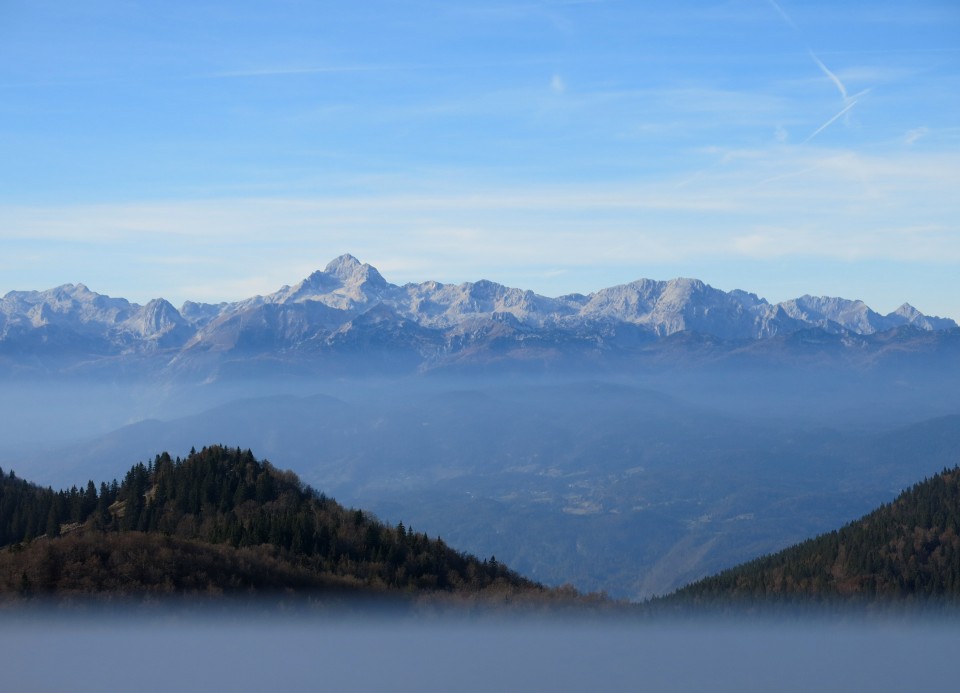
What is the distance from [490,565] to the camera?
172 m

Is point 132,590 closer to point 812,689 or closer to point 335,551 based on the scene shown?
point 335,551

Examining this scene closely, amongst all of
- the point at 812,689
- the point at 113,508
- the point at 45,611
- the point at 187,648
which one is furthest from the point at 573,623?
the point at 113,508

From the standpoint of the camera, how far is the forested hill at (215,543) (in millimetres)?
109188

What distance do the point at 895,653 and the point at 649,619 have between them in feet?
124

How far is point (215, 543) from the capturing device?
144 m

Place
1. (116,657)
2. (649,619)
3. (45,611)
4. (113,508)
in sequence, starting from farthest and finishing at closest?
1. (113,508)
2. (649,619)
3. (45,611)
4. (116,657)

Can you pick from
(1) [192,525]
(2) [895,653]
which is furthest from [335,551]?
(2) [895,653]

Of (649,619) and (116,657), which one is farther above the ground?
(116,657)

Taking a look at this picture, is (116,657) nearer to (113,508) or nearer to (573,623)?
(573,623)

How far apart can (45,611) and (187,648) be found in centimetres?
1649

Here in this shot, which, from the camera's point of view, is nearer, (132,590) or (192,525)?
(132,590)

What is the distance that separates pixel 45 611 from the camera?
98875 millimetres

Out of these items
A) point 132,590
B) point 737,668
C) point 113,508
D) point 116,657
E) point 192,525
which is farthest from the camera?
point 113,508

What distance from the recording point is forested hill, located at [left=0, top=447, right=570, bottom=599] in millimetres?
109188
